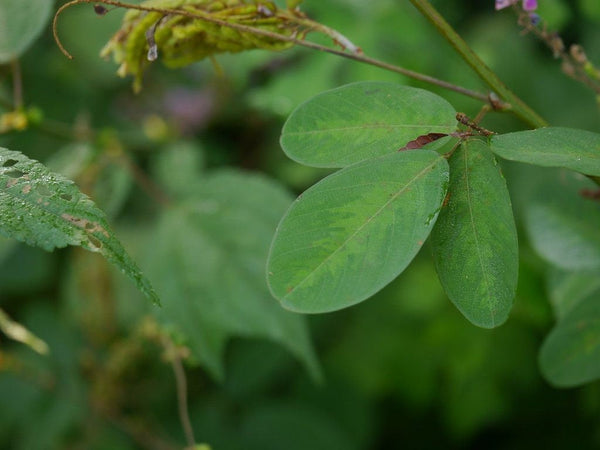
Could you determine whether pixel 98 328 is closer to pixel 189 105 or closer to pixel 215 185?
pixel 215 185

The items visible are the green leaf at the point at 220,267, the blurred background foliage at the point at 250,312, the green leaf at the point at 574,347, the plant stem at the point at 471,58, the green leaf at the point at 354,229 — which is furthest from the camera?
the blurred background foliage at the point at 250,312

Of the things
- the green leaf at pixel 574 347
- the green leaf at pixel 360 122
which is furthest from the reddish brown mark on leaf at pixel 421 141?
the green leaf at pixel 574 347

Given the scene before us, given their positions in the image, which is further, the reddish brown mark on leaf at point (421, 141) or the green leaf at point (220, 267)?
the green leaf at point (220, 267)

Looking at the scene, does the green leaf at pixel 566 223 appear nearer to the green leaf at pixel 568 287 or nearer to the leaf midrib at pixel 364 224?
the green leaf at pixel 568 287

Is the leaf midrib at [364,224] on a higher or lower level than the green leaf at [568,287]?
higher

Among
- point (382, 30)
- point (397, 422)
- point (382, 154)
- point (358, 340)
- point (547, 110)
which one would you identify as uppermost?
point (382, 154)

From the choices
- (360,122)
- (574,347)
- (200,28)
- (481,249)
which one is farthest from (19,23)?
(574,347)

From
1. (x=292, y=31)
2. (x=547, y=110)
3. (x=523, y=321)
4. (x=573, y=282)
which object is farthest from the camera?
(x=547, y=110)

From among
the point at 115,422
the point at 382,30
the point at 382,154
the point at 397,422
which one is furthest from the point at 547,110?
the point at 382,154
